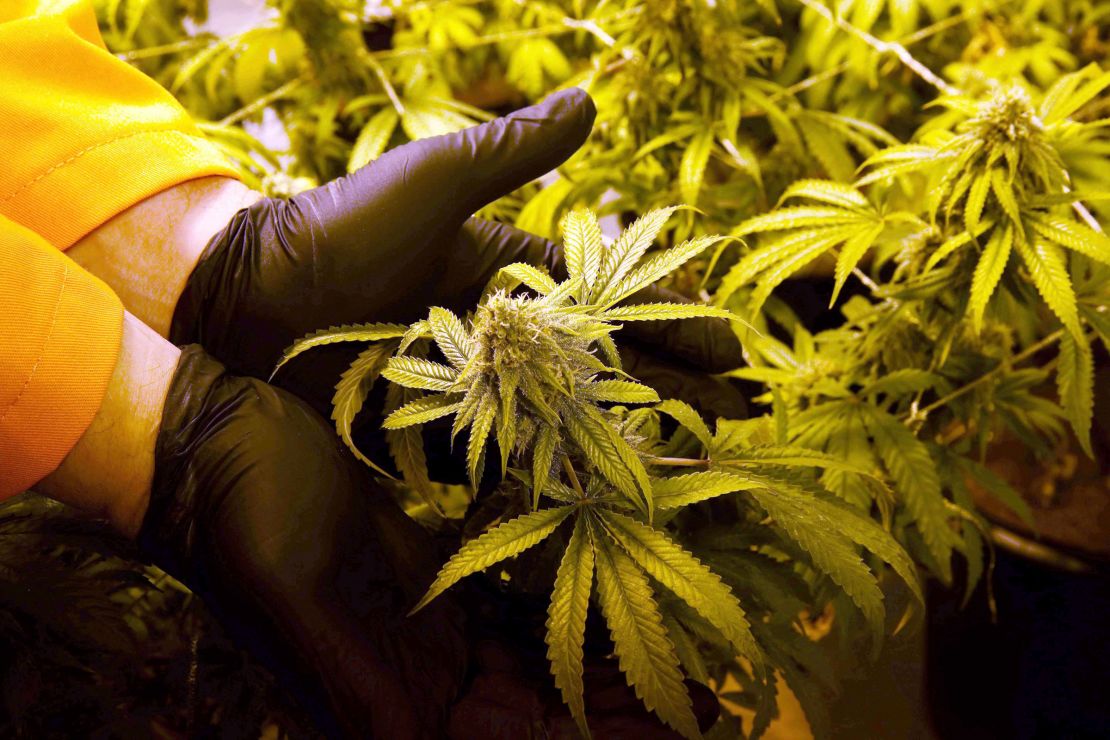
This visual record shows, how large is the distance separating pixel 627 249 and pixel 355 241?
0.38 meters

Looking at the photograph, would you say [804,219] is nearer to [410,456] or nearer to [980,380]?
[980,380]

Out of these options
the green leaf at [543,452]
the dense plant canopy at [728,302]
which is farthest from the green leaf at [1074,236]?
the green leaf at [543,452]

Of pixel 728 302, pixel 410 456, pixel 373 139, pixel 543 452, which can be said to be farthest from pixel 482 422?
pixel 373 139

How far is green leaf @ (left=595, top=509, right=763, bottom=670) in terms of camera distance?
591 millimetres

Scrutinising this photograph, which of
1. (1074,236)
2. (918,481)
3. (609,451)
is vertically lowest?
(918,481)

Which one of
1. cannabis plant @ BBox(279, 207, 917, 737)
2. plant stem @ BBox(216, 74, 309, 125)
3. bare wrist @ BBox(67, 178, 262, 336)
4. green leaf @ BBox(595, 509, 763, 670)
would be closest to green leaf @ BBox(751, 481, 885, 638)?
cannabis plant @ BBox(279, 207, 917, 737)

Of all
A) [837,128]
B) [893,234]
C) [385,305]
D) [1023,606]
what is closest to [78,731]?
[385,305]

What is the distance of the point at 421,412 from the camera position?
627 mm

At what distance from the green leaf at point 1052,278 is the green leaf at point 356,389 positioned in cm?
77

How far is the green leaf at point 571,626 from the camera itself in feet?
1.92

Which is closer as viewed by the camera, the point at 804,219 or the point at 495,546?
the point at 495,546

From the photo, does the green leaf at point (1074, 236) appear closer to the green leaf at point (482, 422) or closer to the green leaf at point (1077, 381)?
the green leaf at point (1077, 381)

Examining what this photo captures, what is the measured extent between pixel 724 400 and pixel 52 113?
951 mm

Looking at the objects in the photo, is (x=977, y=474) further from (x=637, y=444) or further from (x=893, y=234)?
(x=637, y=444)
